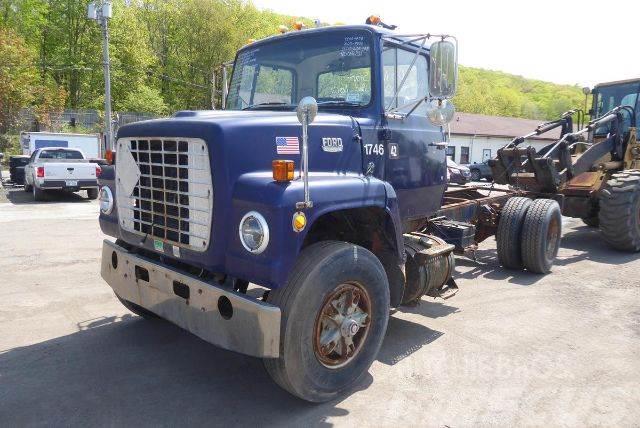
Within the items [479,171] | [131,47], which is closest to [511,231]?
[479,171]

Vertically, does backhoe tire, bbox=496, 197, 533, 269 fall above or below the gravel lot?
above

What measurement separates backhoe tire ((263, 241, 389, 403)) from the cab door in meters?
1.17

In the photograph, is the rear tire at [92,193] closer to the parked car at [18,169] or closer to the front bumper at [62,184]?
the front bumper at [62,184]

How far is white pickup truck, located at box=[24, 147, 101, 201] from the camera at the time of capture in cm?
1504

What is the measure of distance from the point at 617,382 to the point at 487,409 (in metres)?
1.23

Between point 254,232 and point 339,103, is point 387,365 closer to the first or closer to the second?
point 254,232

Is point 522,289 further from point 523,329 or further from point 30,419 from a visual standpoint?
point 30,419

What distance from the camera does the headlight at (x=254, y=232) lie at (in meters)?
3.06

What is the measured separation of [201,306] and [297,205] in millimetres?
923

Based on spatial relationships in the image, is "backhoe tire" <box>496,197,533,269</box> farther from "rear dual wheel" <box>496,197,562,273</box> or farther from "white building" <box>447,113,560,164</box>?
"white building" <box>447,113,560,164</box>

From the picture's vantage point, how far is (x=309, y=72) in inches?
178

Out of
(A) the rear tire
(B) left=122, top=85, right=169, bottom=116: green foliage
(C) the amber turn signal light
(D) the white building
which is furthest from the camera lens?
(D) the white building

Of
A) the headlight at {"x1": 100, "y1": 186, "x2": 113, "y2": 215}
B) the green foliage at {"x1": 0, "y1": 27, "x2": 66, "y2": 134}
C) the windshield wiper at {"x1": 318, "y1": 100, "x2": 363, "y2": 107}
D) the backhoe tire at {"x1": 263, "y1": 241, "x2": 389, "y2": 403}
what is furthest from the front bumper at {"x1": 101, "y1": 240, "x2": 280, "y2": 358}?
the green foliage at {"x1": 0, "y1": 27, "x2": 66, "y2": 134}

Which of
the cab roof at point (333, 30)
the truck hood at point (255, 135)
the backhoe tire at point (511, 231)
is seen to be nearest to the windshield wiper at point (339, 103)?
the truck hood at point (255, 135)
